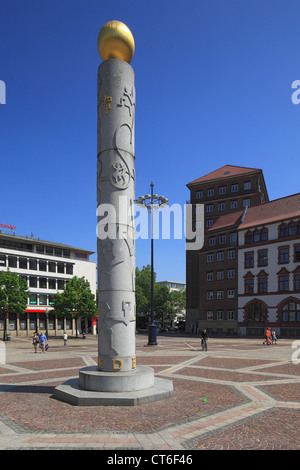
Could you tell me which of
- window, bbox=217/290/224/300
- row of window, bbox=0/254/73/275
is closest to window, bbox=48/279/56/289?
row of window, bbox=0/254/73/275

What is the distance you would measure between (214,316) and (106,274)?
53.7 metres

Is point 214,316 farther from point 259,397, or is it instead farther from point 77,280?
point 259,397

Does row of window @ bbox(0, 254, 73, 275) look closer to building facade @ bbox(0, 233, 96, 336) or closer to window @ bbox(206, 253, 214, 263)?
building facade @ bbox(0, 233, 96, 336)

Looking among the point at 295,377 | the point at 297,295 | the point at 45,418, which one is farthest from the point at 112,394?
the point at 297,295

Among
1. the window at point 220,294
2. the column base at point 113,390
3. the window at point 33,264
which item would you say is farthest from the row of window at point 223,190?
the column base at point 113,390

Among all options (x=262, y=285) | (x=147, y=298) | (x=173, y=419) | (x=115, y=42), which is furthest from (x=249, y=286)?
(x=173, y=419)

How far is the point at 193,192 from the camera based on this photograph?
7994cm

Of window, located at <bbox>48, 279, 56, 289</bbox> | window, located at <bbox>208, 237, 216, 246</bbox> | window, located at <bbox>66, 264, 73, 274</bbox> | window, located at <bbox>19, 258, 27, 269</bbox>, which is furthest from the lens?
window, located at <bbox>66, 264, 73, 274</bbox>

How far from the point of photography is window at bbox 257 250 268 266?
5510 centimetres

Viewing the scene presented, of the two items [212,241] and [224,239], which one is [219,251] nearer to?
[224,239]

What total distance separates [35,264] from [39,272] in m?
1.57

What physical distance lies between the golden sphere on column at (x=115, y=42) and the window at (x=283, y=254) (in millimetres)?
44514

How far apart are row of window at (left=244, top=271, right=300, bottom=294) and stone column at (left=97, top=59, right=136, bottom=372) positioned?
43.4 m
